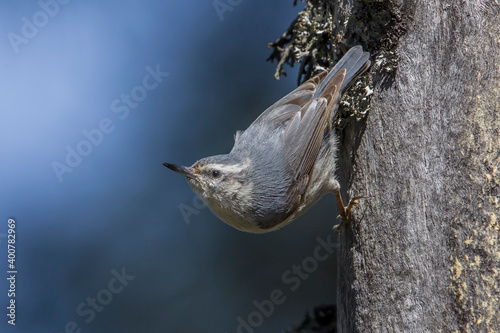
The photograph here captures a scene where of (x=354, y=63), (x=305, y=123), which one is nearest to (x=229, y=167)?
(x=305, y=123)

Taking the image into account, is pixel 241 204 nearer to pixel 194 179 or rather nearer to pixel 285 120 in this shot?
pixel 194 179

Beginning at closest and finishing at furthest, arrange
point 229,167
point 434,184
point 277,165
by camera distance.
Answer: point 434,184
point 229,167
point 277,165

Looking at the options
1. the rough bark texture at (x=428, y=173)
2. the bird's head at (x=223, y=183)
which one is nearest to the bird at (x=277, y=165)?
the bird's head at (x=223, y=183)

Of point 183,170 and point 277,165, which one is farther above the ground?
point 183,170

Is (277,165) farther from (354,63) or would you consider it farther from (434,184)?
(434,184)

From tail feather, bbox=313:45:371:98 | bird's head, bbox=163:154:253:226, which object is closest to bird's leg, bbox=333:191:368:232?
bird's head, bbox=163:154:253:226

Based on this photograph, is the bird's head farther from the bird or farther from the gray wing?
the gray wing
